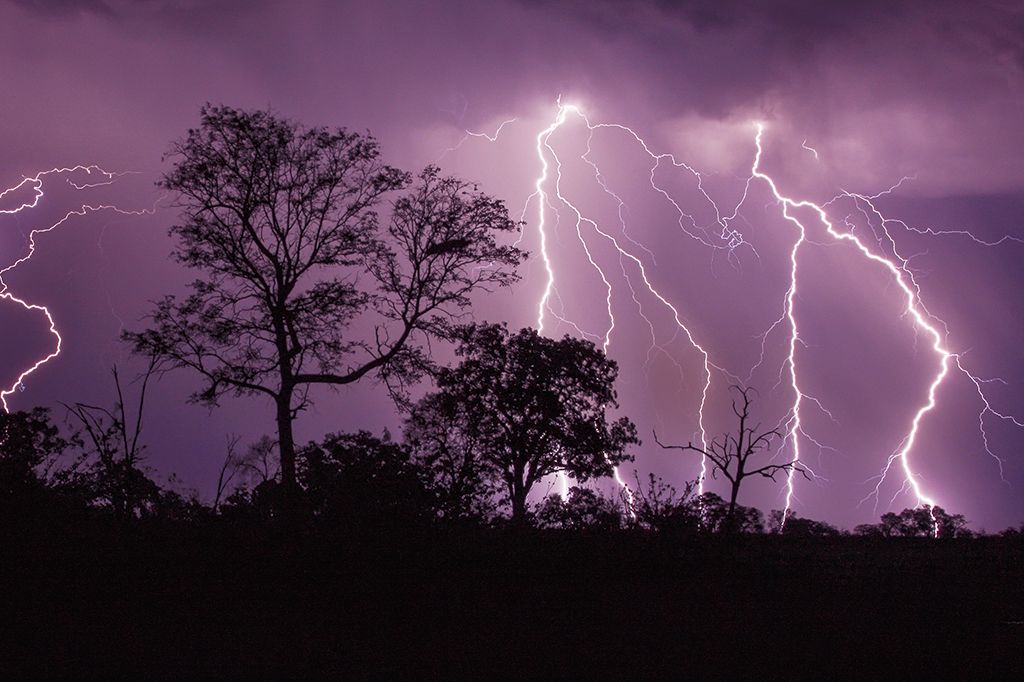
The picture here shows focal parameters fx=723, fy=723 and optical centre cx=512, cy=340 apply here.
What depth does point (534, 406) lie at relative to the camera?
23438 millimetres

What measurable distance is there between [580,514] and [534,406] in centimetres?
1301

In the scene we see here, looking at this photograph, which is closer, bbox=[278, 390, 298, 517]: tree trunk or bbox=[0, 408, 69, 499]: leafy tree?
bbox=[0, 408, 69, 499]: leafy tree

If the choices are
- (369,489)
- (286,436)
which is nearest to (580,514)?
(369,489)

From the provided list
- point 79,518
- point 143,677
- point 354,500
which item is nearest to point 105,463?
point 79,518

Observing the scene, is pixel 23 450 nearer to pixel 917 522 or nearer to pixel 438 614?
pixel 438 614

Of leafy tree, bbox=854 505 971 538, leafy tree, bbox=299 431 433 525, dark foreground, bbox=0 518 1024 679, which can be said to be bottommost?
dark foreground, bbox=0 518 1024 679

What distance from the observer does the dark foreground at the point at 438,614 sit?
16.5ft

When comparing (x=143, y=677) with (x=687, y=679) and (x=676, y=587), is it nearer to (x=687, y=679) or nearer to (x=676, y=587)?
(x=687, y=679)

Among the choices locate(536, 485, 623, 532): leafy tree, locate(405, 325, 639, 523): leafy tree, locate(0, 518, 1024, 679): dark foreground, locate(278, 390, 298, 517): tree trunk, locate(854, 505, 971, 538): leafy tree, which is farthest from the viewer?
locate(854, 505, 971, 538): leafy tree

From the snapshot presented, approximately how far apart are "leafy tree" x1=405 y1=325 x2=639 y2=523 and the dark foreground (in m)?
13.3

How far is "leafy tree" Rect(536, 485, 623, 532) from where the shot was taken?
33.0 ft

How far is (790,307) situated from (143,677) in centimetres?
2430

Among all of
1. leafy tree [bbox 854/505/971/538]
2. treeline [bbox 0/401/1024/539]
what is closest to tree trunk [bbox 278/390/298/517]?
treeline [bbox 0/401/1024/539]

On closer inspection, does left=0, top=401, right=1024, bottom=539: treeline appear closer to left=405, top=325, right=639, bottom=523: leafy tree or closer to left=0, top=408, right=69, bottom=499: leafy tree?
left=0, top=408, right=69, bottom=499: leafy tree
